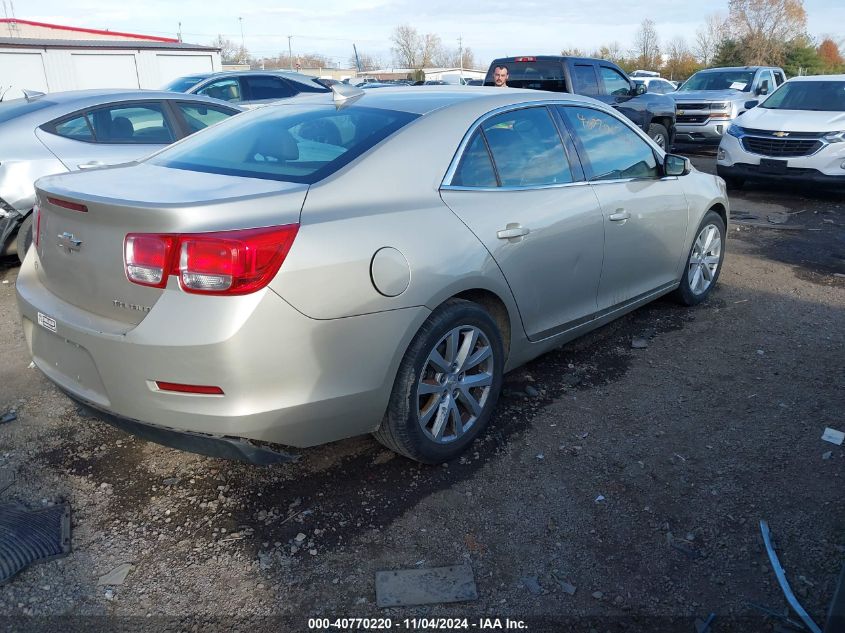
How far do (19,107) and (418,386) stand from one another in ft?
16.9

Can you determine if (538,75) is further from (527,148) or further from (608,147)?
(527,148)

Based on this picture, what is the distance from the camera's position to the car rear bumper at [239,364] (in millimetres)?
2500

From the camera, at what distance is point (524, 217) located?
3.54 metres

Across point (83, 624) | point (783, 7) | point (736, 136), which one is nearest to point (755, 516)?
point (83, 624)

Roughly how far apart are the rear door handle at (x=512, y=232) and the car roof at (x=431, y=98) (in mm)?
640

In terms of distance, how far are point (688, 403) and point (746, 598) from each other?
1.59 m

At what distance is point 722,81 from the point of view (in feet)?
53.3

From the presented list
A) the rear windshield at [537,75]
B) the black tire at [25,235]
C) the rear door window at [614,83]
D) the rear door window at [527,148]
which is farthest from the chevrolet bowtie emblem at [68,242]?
the rear door window at [614,83]

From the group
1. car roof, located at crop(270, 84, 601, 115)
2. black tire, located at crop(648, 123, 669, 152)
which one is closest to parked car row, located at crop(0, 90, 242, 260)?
car roof, located at crop(270, 84, 601, 115)

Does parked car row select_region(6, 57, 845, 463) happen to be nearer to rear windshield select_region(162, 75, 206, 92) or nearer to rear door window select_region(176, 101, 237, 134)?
rear door window select_region(176, 101, 237, 134)

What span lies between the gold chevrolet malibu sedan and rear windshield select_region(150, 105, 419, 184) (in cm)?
1

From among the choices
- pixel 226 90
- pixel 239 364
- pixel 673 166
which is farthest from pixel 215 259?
pixel 226 90

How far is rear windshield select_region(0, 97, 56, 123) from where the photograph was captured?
6.04 metres

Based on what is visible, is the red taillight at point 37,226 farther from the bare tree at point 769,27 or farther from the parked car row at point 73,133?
the bare tree at point 769,27
